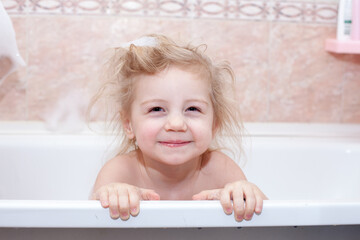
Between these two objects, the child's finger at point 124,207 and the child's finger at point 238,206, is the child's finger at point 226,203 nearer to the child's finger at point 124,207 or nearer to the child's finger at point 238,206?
the child's finger at point 238,206

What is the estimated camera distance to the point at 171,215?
938 millimetres

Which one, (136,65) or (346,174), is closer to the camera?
(136,65)

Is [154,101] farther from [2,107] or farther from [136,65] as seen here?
[2,107]

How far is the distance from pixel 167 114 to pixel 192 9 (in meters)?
0.69

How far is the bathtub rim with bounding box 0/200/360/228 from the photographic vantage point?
92 cm

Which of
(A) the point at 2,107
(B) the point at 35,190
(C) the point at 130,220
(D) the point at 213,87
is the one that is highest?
(D) the point at 213,87

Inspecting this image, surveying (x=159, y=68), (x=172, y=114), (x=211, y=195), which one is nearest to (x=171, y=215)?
(x=211, y=195)

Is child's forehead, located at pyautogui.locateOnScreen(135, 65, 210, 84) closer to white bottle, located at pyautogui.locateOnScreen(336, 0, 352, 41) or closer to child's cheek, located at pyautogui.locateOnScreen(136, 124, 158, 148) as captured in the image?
child's cheek, located at pyautogui.locateOnScreen(136, 124, 158, 148)

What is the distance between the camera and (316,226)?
1.05 meters

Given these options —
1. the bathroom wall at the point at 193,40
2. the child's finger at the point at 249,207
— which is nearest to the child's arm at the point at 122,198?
the child's finger at the point at 249,207

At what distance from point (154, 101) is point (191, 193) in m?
0.33

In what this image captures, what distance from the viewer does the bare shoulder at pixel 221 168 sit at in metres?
1.38

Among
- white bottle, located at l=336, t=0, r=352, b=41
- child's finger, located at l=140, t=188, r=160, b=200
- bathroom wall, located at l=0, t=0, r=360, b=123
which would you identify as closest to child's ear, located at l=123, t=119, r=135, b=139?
child's finger, located at l=140, t=188, r=160, b=200

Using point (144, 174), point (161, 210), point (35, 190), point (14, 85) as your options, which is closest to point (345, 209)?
point (161, 210)
